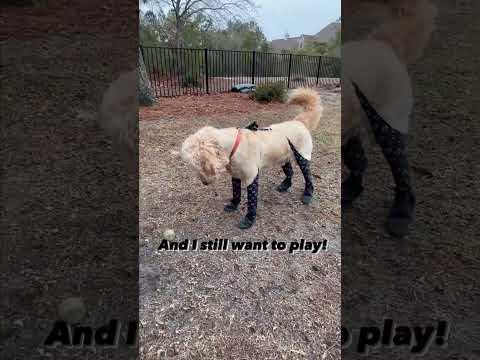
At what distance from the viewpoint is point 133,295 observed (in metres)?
0.53

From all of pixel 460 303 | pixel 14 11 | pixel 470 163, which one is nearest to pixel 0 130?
pixel 14 11

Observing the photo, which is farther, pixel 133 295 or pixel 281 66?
pixel 281 66

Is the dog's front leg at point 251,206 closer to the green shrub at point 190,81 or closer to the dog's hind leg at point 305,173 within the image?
the dog's hind leg at point 305,173

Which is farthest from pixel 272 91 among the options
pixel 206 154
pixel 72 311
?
pixel 72 311

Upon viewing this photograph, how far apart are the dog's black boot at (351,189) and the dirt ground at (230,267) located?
2.4 inches

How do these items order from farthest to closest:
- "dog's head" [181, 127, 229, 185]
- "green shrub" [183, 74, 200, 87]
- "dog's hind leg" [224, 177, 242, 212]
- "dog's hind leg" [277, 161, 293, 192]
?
"dog's hind leg" [277, 161, 293, 192]
"dog's hind leg" [224, 177, 242, 212]
"green shrub" [183, 74, 200, 87]
"dog's head" [181, 127, 229, 185]

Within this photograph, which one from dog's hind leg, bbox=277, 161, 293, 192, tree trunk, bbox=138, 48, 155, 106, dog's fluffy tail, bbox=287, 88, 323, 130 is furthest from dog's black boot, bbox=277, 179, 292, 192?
tree trunk, bbox=138, 48, 155, 106

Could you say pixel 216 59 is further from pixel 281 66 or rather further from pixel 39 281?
pixel 39 281

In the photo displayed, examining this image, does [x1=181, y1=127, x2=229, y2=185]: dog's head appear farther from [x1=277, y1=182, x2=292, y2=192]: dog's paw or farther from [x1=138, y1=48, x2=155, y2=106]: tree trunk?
[x1=277, y1=182, x2=292, y2=192]: dog's paw

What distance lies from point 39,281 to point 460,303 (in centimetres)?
86

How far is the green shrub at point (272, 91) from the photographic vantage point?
2.26 ft

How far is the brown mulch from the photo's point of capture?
0.70 meters

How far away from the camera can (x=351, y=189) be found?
2.53 ft

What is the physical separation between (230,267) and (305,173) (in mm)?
376
